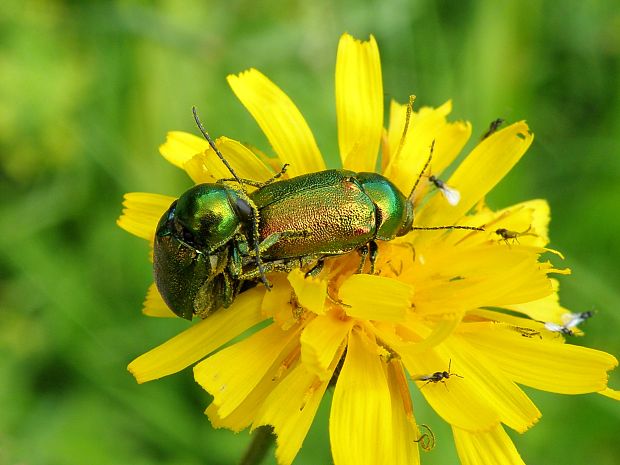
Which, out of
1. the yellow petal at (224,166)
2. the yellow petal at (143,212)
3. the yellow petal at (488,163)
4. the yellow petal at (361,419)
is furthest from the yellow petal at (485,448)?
the yellow petal at (143,212)

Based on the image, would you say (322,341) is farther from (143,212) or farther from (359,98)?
(359,98)

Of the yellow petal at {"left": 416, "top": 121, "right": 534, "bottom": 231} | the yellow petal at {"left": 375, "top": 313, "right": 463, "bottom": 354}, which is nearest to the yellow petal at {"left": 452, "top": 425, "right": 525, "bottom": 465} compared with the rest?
the yellow petal at {"left": 375, "top": 313, "right": 463, "bottom": 354}

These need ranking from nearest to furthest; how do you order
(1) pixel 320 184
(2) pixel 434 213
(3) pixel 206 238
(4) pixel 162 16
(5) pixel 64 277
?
1. (3) pixel 206 238
2. (1) pixel 320 184
3. (2) pixel 434 213
4. (5) pixel 64 277
5. (4) pixel 162 16

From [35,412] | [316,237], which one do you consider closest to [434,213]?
[316,237]

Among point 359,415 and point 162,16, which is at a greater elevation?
point 162,16

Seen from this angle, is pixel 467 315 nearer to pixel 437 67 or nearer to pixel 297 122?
pixel 297 122
